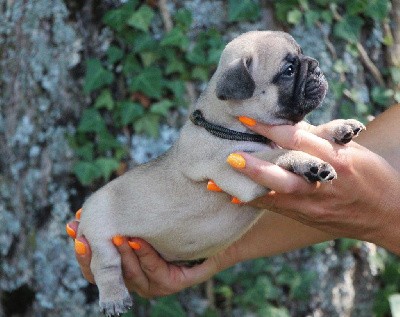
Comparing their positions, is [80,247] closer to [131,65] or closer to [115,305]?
[115,305]

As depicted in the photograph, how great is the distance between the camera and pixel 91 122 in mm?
4789

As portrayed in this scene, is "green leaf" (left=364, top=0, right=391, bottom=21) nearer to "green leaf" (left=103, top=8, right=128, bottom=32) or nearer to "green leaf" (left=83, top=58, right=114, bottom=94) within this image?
"green leaf" (left=103, top=8, right=128, bottom=32)

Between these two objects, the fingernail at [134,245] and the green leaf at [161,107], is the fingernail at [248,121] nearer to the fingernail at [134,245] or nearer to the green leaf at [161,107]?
the fingernail at [134,245]

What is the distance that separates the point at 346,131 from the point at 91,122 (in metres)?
2.12

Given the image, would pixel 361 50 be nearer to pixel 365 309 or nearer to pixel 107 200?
pixel 365 309

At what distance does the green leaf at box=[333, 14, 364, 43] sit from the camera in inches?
196

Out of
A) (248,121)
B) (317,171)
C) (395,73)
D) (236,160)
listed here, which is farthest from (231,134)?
(395,73)

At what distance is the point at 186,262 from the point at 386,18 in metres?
2.45

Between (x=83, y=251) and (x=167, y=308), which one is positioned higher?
(x=83, y=251)

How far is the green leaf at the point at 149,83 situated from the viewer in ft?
15.5

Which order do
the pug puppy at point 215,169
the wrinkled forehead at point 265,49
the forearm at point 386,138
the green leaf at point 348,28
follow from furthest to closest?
the green leaf at point 348,28
the forearm at point 386,138
the wrinkled forehead at point 265,49
the pug puppy at point 215,169

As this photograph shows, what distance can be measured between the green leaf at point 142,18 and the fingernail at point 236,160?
1.88 m

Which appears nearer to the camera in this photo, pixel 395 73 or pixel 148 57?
pixel 148 57

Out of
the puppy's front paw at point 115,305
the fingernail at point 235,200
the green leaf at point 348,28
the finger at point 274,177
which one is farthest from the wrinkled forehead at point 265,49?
the green leaf at point 348,28
